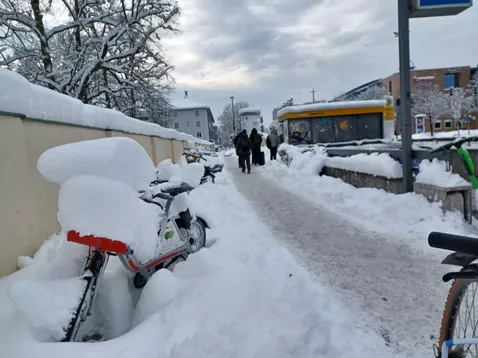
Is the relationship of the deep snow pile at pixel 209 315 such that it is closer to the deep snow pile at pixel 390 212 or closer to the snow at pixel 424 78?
the deep snow pile at pixel 390 212

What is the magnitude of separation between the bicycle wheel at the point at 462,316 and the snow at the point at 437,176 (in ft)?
12.2

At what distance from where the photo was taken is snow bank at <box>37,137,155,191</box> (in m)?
2.56

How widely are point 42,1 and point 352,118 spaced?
16.3 metres

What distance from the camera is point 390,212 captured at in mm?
6004

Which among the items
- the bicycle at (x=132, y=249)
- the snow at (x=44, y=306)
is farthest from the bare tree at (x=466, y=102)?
the snow at (x=44, y=306)

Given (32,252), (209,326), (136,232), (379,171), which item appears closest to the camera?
(209,326)

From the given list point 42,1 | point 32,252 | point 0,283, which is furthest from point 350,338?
point 42,1

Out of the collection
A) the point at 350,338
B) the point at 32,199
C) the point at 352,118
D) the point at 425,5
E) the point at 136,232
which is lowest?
the point at 350,338

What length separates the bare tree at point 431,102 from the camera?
61062 millimetres

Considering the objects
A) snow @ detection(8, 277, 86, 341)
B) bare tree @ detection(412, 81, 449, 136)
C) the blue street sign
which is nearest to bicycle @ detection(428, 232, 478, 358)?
snow @ detection(8, 277, 86, 341)

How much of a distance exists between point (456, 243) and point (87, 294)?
2.34 m

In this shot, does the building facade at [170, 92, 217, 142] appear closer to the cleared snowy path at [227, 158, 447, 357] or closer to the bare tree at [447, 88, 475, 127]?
the bare tree at [447, 88, 475, 127]

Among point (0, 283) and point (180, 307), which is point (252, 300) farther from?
point (0, 283)

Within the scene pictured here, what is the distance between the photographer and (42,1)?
16781 millimetres
